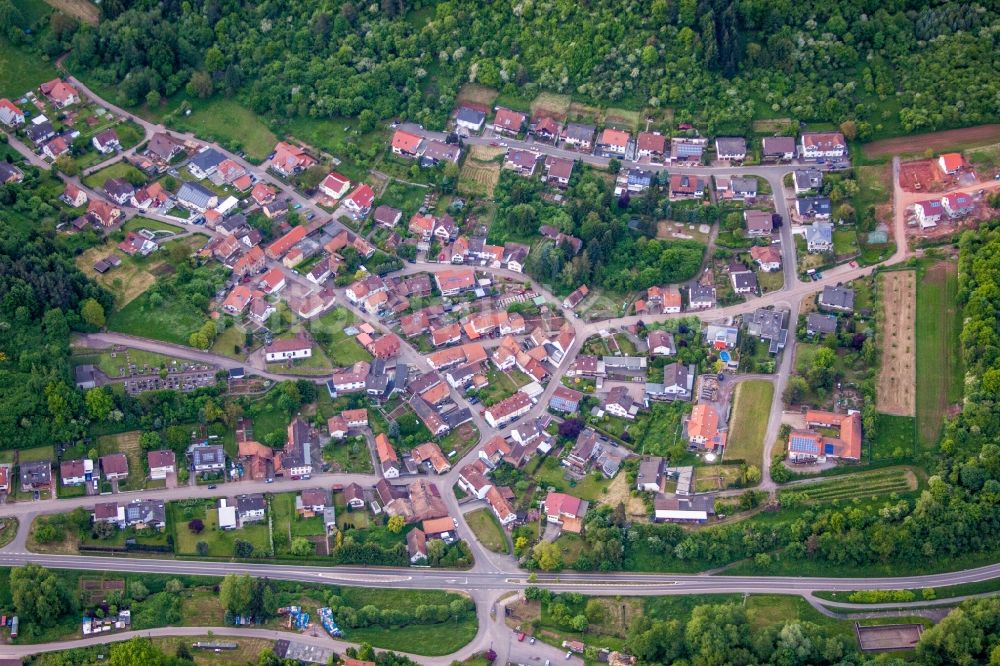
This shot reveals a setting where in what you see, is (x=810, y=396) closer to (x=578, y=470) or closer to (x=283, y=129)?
(x=578, y=470)

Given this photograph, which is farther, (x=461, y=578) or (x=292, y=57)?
(x=292, y=57)

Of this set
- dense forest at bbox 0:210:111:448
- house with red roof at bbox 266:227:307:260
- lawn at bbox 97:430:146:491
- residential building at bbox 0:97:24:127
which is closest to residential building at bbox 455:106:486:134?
house with red roof at bbox 266:227:307:260

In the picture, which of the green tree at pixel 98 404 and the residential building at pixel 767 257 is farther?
the residential building at pixel 767 257

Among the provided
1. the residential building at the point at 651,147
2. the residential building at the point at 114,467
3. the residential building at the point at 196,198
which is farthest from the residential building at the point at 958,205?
the residential building at the point at 114,467

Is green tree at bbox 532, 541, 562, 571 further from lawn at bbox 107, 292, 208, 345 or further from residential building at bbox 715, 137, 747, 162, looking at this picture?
residential building at bbox 715, 137, 747, 162

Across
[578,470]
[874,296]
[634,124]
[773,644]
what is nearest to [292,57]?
[634,124]

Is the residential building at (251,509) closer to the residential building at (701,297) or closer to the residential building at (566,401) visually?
the residential building at (566,401)
